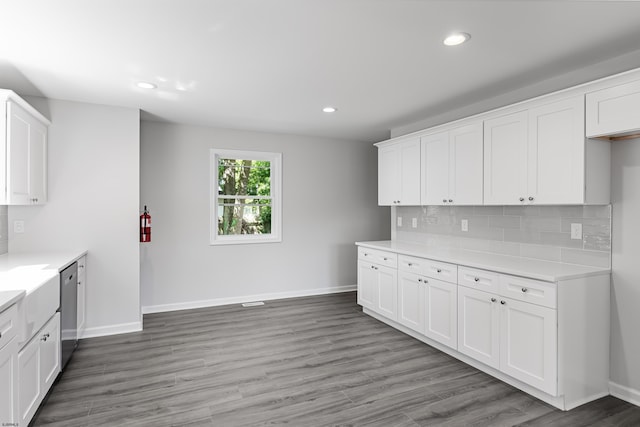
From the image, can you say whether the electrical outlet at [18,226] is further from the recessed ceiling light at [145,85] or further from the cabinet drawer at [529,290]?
the cabinet drawer at [529,290]

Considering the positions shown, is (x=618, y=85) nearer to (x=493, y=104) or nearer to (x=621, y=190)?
(x=621, y=190)

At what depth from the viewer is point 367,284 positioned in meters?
4.56

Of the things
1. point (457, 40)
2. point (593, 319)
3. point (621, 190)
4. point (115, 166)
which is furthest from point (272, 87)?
point (593, 319)

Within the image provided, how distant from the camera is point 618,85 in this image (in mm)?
2381

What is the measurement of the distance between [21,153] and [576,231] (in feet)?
15.3

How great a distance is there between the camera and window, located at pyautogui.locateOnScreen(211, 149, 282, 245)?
16.9 ft

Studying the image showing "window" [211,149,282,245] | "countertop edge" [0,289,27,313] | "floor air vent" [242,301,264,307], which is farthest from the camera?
"window" [211,149,282,245]

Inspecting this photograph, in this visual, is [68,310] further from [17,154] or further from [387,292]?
[387,292]

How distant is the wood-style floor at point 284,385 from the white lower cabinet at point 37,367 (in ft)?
0.59

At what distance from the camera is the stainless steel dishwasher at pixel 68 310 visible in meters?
2.84

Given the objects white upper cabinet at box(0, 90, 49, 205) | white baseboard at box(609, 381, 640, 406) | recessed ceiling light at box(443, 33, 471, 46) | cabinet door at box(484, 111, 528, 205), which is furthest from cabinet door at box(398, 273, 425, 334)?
white upper cabinet at box(0, 90, 49, 205)

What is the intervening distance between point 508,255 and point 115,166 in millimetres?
4199

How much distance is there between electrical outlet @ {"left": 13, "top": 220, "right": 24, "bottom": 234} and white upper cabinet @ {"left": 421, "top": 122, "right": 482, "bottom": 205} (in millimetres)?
4223

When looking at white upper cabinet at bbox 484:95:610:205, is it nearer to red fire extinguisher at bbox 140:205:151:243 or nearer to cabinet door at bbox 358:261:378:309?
cabinet door at bbox 358:261:378:309
